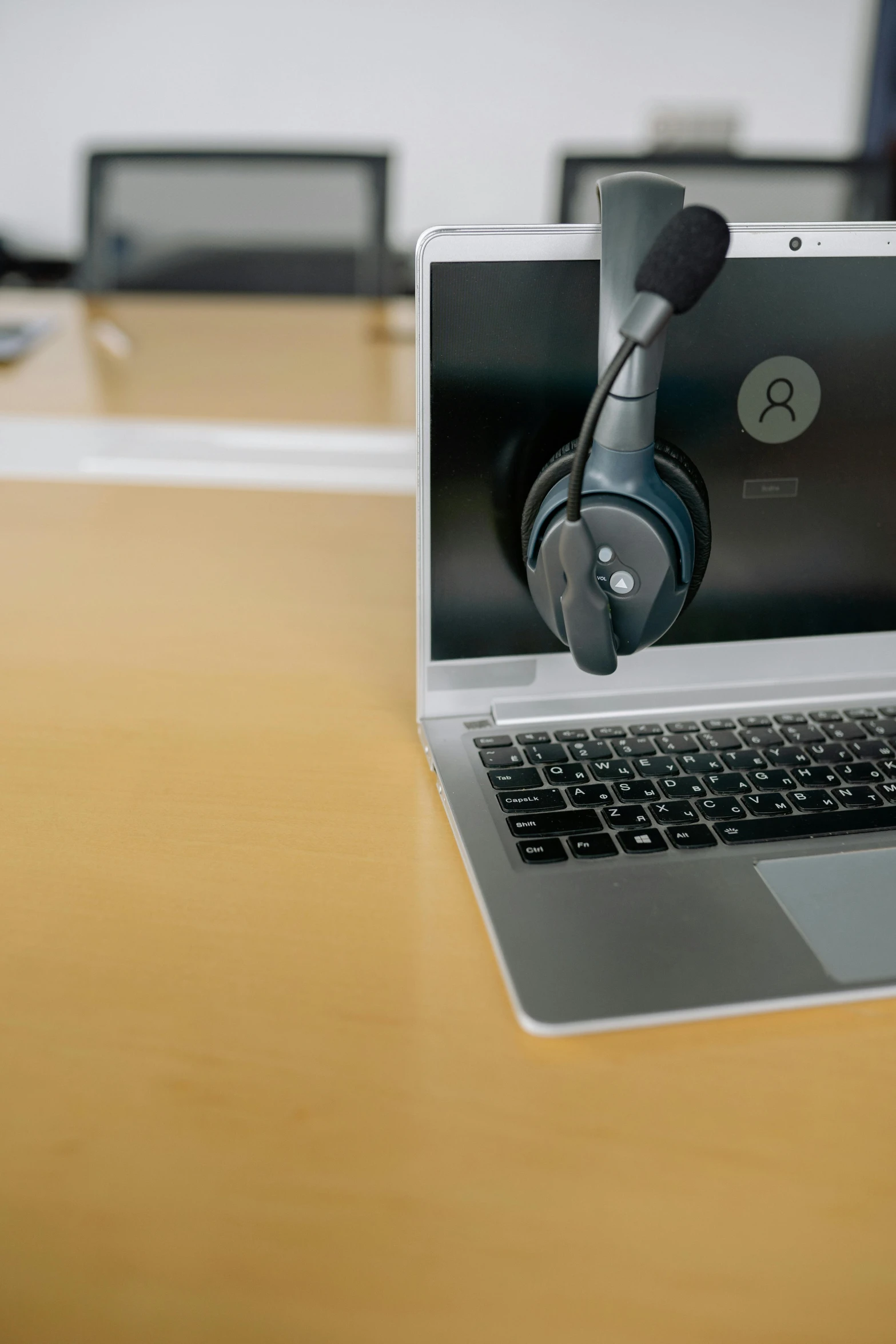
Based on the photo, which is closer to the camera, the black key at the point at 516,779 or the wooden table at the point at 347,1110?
the wooden table at the point at 347,1110

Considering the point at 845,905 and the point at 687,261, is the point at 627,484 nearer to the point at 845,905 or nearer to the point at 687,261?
the point at 687,261

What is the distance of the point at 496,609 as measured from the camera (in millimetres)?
574

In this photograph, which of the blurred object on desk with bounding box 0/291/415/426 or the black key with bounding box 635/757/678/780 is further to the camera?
the blurred object on desk with bounding box 0/291/415/426

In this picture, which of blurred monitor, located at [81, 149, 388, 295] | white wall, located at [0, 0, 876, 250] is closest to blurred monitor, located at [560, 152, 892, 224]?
blurred monitor, located at [81, 149, 388, 295]

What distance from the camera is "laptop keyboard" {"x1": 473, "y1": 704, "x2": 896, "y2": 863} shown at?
475mm

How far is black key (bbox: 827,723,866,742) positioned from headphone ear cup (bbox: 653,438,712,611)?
11 cm

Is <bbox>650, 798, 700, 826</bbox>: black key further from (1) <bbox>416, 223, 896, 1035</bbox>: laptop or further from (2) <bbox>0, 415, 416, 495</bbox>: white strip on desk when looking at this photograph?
(2) <bbox>0, 415, 416, 495</bbox>: white strip on desk

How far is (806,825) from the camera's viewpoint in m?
0.48

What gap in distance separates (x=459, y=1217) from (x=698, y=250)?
1.24 ft

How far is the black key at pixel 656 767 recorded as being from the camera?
20.3 inches

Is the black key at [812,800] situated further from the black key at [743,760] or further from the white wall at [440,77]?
the white wall at [440,77]

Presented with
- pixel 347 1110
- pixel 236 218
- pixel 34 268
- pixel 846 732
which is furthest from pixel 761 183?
pixel 34 268

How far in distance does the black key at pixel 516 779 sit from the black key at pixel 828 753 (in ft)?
0.46

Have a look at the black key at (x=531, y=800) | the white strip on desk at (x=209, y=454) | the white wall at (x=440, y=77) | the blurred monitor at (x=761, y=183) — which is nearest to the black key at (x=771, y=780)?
the black key at (x=531, y=800)
